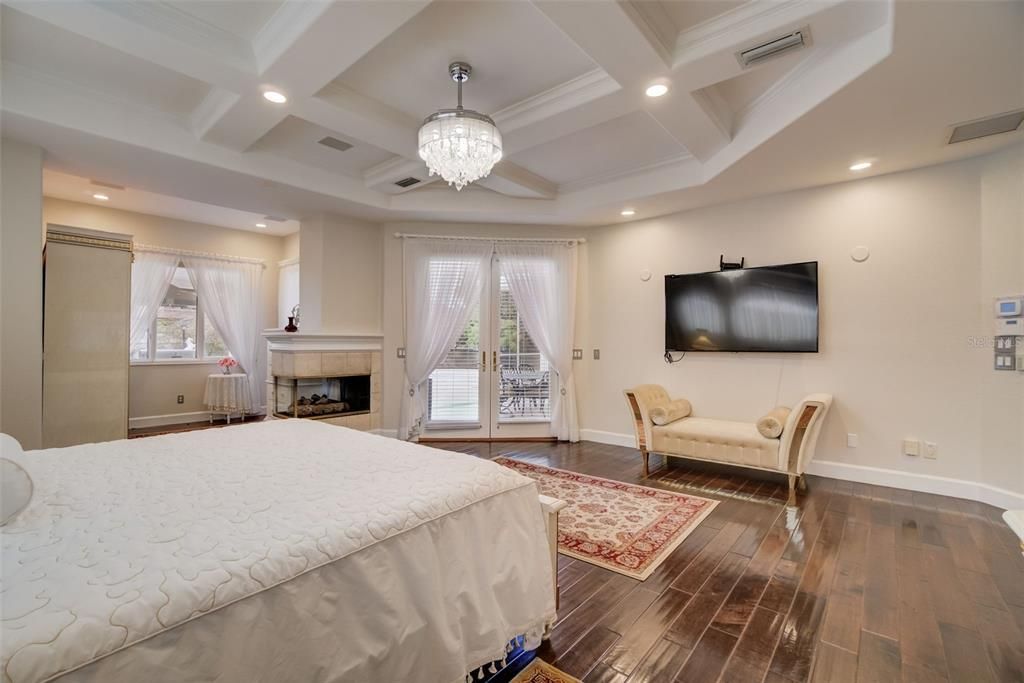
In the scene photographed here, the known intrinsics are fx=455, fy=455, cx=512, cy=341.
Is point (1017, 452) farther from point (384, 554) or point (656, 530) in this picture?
point (384, 554)

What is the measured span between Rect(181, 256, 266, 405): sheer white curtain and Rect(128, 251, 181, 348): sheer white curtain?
0.31m

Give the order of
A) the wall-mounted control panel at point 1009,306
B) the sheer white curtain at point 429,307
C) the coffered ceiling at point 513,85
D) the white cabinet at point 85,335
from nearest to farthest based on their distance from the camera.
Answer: the coffered ceiling at point 513,85 → the wall-mounted control panel at point 1009,306 → the white cabinet at point 85,335 → the sheer white curtain at point 429,307

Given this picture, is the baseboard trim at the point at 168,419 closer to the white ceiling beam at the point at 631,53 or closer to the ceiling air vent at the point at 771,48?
the white ceiling beam at the point at 631,53

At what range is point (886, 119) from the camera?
2.84m

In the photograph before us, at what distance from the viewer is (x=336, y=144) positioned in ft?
12.7

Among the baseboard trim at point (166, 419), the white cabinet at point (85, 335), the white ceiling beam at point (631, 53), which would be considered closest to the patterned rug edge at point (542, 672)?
the white ceiling beam at point (631, 53)

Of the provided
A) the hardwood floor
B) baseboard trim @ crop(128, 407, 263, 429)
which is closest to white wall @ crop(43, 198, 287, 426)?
baseboard trim @ crop(128, 407, 263, 429)

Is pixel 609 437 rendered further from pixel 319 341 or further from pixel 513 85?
pixel 513 85

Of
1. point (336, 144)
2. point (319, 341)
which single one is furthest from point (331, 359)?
point (336, 144)

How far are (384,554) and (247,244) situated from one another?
282 inches

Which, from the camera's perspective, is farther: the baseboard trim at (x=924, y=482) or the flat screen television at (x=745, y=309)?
the flat screen television at (x=745, y=309)

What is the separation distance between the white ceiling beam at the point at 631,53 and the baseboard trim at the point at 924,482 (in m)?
3.06

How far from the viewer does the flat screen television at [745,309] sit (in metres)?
4.07

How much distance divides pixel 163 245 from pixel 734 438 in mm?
7365
